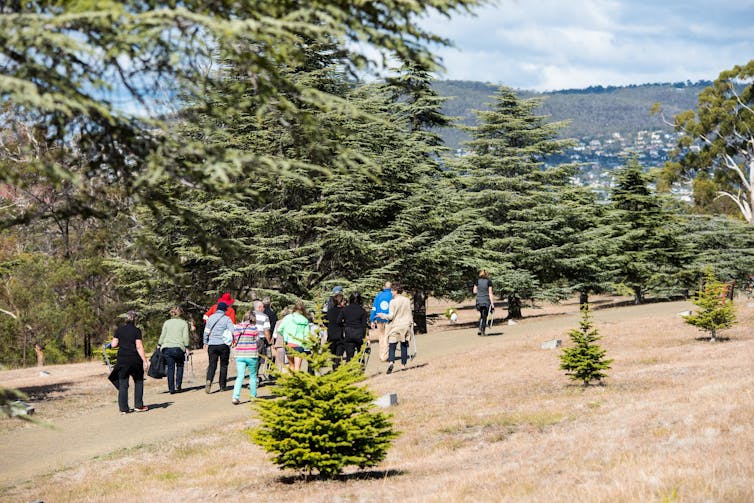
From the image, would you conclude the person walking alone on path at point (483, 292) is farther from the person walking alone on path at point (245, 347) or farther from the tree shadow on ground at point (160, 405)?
the tree shadow on ground at point (160, 405)

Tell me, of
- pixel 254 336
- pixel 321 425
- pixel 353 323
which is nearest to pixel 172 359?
pixel 254 336

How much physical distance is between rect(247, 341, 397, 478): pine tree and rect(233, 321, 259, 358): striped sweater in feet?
21.3

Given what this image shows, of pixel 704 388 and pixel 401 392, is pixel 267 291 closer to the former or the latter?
pixel 401 392

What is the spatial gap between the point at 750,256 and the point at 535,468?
141 ft

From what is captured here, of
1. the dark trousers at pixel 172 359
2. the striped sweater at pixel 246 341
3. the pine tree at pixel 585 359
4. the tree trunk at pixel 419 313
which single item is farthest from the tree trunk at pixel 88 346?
the pine tree at pixel 585 359

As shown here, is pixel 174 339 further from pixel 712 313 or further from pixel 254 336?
pixel 712 313

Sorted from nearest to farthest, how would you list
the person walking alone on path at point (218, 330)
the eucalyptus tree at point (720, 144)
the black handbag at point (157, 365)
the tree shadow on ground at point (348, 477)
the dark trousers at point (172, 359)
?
the tree shadow on ground at point (348, 477), the person walking alone on path at point (218, 330), the dark trousers at point (172, 359), the black handbag at point (157, 365), the eucalyptus tree at point (720, 144)

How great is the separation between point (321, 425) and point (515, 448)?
9.21 feet

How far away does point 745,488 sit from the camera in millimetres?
6148

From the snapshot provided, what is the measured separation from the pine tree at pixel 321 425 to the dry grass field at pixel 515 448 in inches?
12.9

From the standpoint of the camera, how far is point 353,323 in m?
16.0

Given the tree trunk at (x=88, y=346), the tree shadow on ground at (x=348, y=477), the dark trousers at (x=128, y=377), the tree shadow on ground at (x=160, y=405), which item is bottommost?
the tree trunk at (x=88, y=346)

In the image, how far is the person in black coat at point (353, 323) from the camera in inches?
628

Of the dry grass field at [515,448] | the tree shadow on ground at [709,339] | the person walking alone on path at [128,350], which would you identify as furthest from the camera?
the tree shadow on ground at [709,339]
